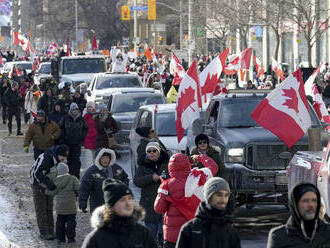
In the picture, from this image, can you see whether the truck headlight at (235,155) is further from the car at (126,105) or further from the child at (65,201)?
the car at (126,105)

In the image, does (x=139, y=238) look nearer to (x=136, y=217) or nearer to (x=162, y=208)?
(x=136, y=217)

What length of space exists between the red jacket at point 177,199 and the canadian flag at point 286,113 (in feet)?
→ 10.1

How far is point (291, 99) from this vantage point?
12.9 metres

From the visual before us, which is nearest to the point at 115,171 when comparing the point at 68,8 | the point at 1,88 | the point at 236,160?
the point at 236,160

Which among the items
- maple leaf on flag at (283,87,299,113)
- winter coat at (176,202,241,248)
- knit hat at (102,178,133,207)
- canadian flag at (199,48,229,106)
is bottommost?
winter coat at (176,202,241,248)

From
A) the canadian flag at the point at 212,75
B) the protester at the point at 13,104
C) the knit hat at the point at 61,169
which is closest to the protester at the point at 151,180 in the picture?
the knit hat at the point at 61,169

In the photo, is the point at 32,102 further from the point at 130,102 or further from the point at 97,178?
the point at 97,178

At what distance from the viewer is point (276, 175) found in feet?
46.1

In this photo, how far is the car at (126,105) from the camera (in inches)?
925

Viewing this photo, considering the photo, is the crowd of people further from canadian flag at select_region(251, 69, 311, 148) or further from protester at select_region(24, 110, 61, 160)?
canadian flag at select_region(251, 69, 311, 148)

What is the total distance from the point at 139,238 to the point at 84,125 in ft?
39.1

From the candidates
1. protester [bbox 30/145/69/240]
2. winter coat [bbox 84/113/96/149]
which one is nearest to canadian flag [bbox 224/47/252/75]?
winter coat [bbox 84/113/96/149]

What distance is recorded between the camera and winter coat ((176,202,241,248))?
673 cm

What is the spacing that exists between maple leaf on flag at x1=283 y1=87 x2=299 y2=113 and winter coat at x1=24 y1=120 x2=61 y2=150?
5969mm
